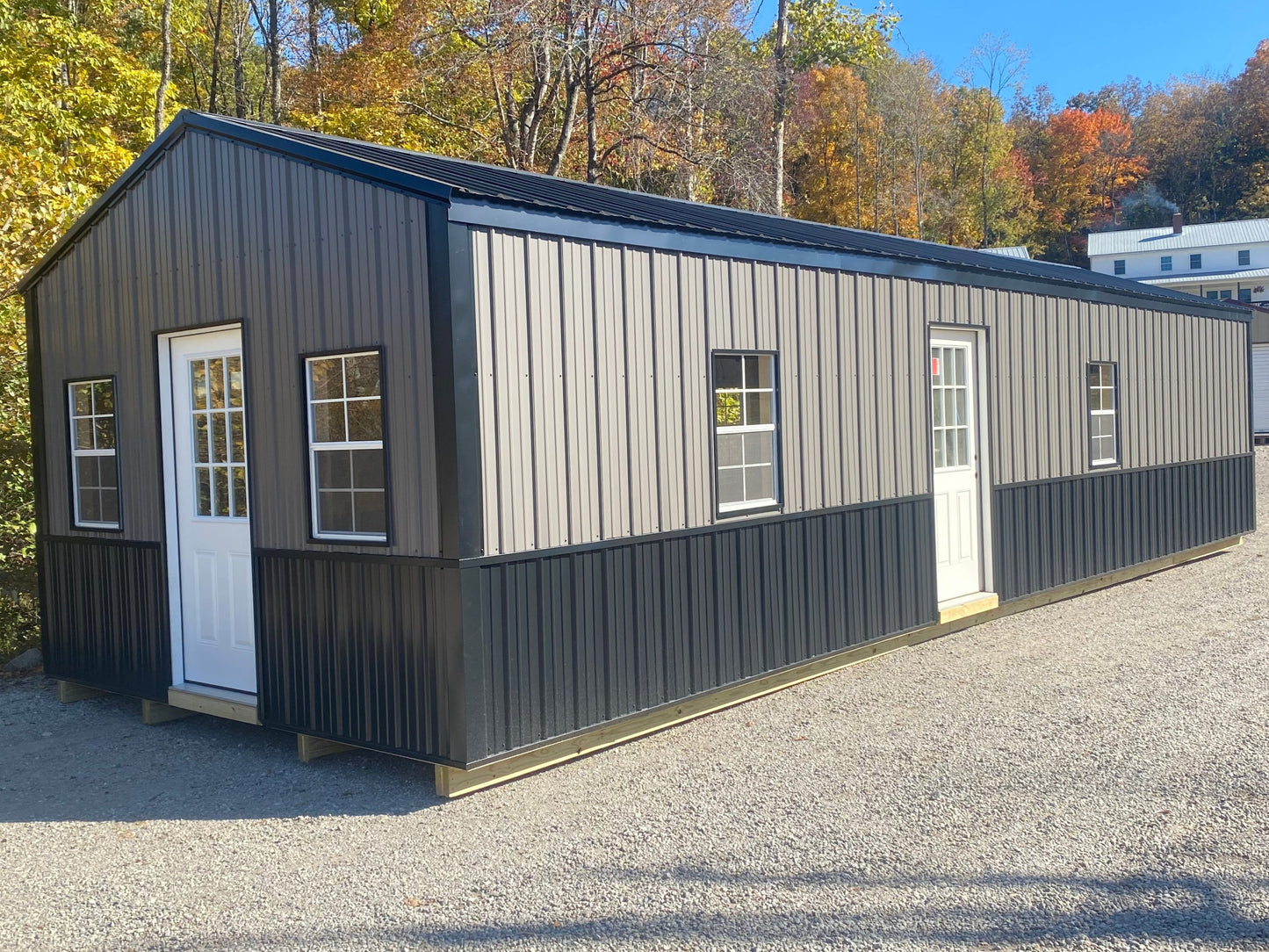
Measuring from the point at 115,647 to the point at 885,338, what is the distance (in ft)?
19.2

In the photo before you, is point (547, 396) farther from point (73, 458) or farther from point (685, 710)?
point (73, 458)

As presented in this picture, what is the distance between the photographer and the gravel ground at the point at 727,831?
4020 mm

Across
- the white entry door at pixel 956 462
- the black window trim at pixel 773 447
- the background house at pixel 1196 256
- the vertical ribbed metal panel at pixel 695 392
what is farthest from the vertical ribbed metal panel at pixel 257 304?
the background house at pixel 1196 256

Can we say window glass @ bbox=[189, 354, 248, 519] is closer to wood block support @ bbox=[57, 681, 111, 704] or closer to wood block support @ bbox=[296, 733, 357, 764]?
wood block support @ bbox=[296, 733, 357, 764]

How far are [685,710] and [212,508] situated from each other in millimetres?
3134

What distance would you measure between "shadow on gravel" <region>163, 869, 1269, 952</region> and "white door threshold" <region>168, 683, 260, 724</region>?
8.76ft

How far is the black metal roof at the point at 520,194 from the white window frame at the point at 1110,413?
1.38m

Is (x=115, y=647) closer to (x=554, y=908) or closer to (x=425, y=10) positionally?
(x=554, y=908)

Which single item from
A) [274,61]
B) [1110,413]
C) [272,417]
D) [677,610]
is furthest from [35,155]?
[1110,413]

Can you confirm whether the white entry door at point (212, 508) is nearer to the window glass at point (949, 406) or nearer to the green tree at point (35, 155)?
the green tree at point (35, 155)

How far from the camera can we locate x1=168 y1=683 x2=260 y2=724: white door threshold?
660cm

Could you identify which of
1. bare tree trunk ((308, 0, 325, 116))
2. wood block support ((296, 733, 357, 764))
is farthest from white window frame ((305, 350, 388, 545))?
bare tree trunk ((308, 0, 325, 116))

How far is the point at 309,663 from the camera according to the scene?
6281mm

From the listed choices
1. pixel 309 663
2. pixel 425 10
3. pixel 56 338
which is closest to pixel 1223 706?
pixel 309 663
